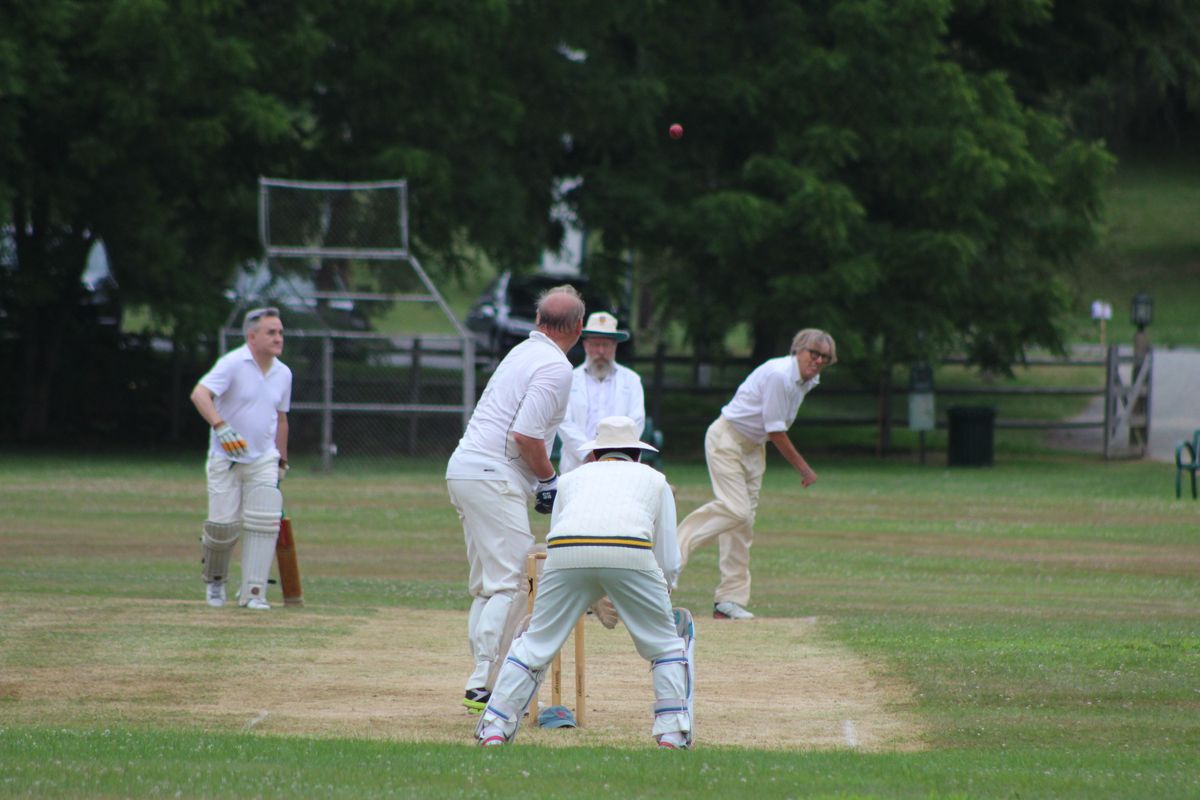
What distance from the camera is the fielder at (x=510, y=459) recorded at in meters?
7.92

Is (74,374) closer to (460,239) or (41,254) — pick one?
(41,254)

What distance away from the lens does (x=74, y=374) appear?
3183 centimetres

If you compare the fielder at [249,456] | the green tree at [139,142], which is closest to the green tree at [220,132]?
the green tree at [139,142]

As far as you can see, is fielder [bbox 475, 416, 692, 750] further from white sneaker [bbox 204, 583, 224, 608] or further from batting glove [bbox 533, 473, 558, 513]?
white sneaker [bbox 204, 583, 224, 608]

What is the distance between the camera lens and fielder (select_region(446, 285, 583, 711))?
26.0 feet

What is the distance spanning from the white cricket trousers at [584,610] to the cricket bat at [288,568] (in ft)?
17.0

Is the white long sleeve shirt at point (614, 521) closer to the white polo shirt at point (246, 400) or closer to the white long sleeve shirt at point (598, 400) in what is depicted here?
the white long sleeve shirt at point (598, 400)

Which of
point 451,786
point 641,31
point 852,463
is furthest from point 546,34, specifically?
point 451,786

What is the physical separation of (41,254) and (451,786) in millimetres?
25361

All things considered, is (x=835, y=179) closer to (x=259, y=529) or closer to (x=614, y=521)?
(x=259, y=529)

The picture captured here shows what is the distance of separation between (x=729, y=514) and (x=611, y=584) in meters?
5.24

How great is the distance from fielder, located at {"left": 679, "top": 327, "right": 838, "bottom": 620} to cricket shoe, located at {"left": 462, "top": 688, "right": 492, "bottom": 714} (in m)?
4.11

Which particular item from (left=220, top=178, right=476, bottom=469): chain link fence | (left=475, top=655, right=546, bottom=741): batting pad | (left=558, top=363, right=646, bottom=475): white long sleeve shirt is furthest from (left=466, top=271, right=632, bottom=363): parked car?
(left=475, top=655, right=546, bottom=741): batting pad

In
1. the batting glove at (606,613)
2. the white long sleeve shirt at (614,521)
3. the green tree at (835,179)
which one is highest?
the green tree at (835,179)
